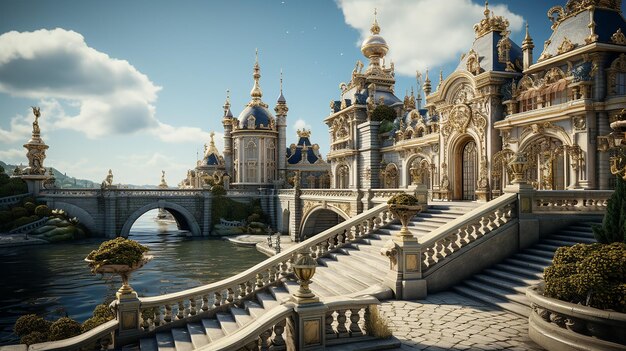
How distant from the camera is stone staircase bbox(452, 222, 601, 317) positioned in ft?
34.1

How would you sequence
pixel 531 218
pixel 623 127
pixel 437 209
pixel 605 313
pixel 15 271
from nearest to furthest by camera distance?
pixel 605 313, pixel 623 127, pixel 531 218, pixel 437 209, pixel 15 271

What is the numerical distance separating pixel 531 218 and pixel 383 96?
96.0 feet

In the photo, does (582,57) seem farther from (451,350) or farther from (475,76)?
(451,350)

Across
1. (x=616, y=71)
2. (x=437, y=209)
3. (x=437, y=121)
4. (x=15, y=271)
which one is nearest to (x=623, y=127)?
(x=437, y=209)

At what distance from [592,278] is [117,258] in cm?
1075

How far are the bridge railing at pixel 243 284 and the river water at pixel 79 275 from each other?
15.2ft

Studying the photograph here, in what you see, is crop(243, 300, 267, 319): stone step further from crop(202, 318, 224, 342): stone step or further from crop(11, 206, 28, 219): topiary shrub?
crop(11, 206, 28, 219): topiary shrub

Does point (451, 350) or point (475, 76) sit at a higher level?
point (475, 76)

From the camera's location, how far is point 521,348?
25.5ft

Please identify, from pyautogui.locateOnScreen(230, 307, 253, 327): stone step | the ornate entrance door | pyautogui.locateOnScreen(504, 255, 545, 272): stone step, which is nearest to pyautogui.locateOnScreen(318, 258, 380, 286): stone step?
pyautogui.locateOnScreen(230, 307, 253, 327): stone step

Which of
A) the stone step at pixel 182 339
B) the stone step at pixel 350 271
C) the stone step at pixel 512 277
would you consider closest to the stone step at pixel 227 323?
the stone step at pixel 182 339

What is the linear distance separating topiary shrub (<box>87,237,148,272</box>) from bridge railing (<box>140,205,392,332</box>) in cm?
168

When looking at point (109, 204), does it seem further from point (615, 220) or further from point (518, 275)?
point (615, 220)

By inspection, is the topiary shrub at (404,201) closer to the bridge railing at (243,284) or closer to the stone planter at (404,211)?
Result: the stone planter at (404,211)
